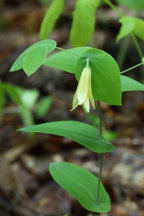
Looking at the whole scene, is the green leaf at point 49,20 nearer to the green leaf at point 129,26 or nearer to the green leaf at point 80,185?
the green leaf at point 129,26

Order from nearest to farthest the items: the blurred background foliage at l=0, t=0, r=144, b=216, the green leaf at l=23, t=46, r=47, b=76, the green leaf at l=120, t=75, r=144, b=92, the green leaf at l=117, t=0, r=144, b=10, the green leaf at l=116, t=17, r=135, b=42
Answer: the green leaf at l=23, t=46, r=47, b=76, the green leaf at l=120, t=75, r=144, b=92, the green leaf at l=116, t=17, r=135, b=42, the blurred background foliage at l=0, t=0, r=144, b=216, the green leaf at l=117, t=0, r=144, b=10

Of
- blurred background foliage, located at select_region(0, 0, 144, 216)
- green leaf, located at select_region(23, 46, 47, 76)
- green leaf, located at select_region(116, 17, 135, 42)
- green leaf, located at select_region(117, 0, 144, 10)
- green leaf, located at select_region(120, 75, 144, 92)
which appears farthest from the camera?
green leaf, located at select_region(117, 0, 144, 10)

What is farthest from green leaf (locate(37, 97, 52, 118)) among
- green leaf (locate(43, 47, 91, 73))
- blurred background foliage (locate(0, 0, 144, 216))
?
green leaf (locate(43, 47, 91, 73))

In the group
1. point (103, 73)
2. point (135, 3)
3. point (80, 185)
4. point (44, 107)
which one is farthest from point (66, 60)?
point (44, 107)

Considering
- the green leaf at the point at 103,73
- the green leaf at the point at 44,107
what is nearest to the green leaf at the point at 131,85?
the green leaf at the point at 103,73

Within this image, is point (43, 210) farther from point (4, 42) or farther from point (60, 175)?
point (4, 42)

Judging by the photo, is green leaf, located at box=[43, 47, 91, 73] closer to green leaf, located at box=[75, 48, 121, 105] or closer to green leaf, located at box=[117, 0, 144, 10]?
green leaf, located at box=[75, 48, 121, 105]
